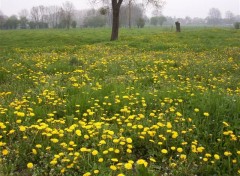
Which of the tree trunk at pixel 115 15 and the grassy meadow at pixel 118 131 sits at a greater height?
the tree trunk at pixel 115 15

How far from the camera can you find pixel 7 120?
15.5ft

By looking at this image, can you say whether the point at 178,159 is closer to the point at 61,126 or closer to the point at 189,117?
the point at 189,117

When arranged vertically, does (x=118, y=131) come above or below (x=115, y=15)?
below

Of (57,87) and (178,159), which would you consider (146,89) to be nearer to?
(57,87)

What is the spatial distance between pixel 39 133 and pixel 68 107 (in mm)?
1259

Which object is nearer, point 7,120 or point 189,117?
point 7,120

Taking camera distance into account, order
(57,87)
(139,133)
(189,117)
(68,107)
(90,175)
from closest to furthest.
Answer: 1. (90,175)
2. (139,133)
3. (189,117)
4. (68,107)
5. (57,87)

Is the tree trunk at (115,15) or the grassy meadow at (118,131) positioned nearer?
the grassy meadow at (118,131)

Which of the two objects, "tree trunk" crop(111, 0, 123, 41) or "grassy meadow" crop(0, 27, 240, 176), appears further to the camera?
"tree trunk" crop(111, 0, 123, 41)

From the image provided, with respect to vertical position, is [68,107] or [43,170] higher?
[68,107]

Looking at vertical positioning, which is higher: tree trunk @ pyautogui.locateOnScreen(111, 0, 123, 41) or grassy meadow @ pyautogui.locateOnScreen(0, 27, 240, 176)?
tree trunk @ pyautogui.locateOnScreen(111, 0, 123, 41)

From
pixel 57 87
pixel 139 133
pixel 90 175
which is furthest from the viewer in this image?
pixel 57 87

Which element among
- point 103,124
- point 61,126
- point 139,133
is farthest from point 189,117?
point 61,126

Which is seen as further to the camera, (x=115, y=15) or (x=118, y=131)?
(x=115, y=15)
